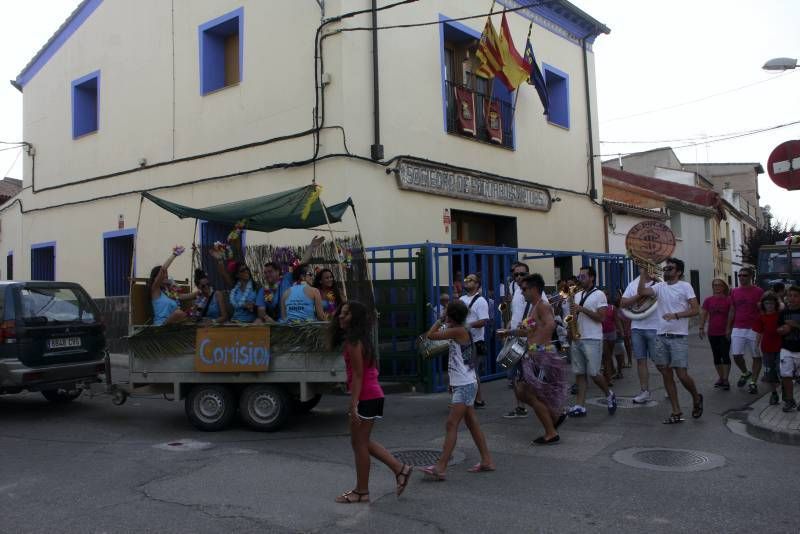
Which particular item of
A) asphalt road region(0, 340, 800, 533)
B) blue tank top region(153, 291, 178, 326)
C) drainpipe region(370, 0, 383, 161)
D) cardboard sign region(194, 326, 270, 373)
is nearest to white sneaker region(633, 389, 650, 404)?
asphalt road region(0, 340, 800, 533)

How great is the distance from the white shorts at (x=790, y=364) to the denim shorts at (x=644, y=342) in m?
1.45

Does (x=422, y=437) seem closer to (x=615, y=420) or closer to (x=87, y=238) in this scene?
(x=615, y=420)

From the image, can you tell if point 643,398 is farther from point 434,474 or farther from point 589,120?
point 589,120

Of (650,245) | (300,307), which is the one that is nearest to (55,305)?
(300,307)

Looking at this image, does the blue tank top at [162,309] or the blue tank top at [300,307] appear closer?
the blue tank top at [300,307]

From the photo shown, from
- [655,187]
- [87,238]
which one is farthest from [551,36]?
[655,187]

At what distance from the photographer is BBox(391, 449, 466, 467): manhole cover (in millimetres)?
6262

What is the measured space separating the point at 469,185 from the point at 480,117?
1.68m

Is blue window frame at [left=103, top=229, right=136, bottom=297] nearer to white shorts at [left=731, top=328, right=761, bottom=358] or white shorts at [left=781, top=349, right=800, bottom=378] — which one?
white shorts at [left=731, top=328, right=761, bottom=358]

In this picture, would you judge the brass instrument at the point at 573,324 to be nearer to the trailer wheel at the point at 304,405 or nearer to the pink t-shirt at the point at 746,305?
the pink t-shirt at the point at 746,305

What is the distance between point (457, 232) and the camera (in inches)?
551

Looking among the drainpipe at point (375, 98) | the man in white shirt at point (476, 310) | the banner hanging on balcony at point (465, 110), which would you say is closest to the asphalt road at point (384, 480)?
the man in white shirt at point (476, 310)

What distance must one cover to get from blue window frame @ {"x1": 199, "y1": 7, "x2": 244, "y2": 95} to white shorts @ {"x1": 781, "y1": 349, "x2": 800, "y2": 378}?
394 inches

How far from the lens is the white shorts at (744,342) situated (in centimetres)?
980
